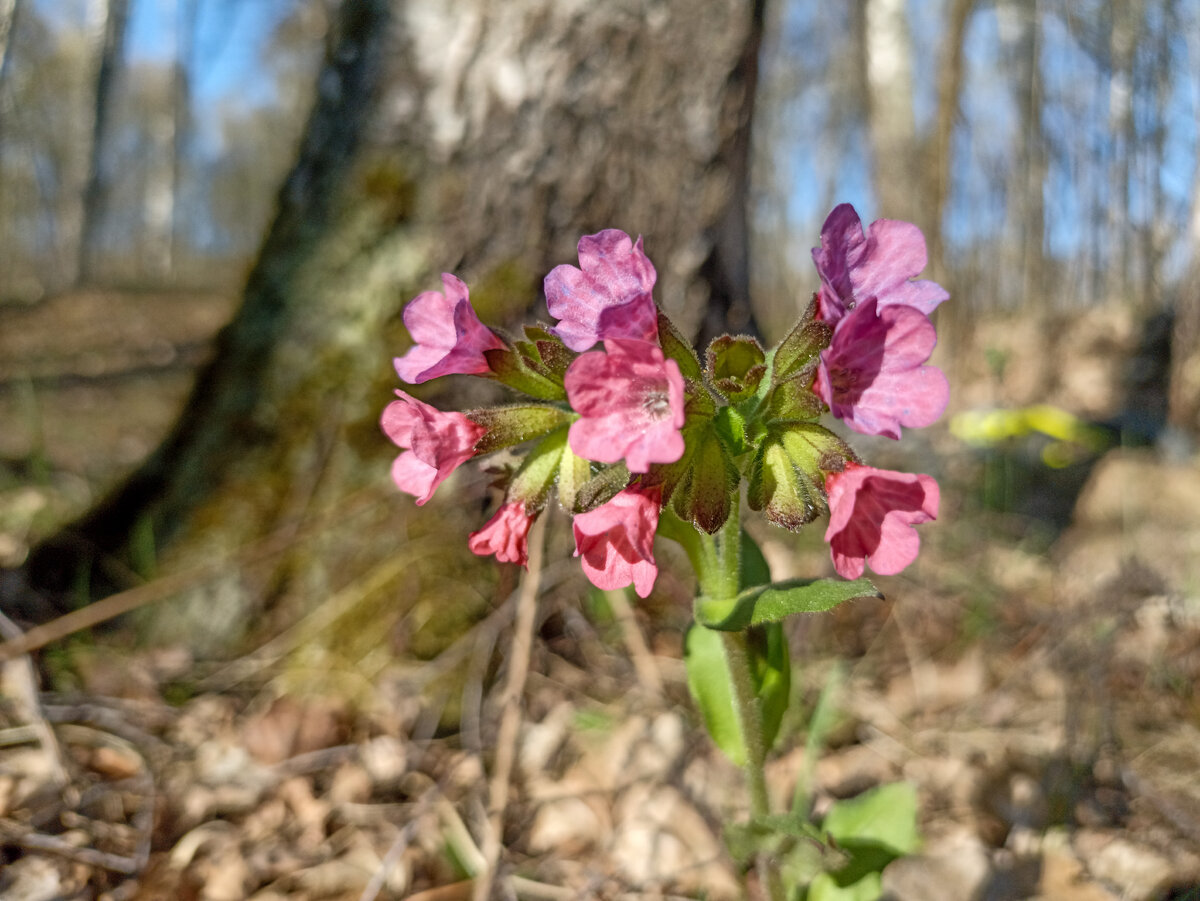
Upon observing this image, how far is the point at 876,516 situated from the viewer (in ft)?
2.95

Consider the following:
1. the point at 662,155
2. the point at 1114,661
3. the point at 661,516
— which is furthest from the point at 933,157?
the point at 661,516

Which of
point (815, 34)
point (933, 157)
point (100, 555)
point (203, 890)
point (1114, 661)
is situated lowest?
point (203, 890)

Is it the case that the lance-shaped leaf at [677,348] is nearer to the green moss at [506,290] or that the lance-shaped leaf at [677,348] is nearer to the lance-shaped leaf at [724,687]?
the lance-shaped leaf at [724,687]

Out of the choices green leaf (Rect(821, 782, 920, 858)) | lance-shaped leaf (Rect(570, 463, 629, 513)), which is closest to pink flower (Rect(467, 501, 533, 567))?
lance-shaped leaf (Rect(570, 463, 629, 513))

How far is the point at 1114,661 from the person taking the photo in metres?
2.15

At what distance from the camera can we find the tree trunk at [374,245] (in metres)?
2.19

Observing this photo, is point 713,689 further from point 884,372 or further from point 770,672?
point 884,372

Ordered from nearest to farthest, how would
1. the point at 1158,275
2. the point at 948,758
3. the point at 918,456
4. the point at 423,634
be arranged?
1. the point at 948,758
2. the point at 423,634
3. the point at 918,456
4. the point at 1158,275

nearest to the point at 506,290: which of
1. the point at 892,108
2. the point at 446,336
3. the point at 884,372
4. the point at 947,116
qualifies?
the point at 446,336

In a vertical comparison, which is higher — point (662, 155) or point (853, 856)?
point (662, 155)

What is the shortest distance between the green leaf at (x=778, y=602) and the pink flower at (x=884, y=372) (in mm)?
182

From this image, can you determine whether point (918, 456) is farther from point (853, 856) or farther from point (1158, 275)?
point (1158, 275)

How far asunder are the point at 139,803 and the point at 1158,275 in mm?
8631

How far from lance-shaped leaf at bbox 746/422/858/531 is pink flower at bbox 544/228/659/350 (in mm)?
208
